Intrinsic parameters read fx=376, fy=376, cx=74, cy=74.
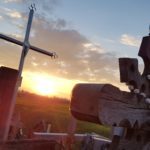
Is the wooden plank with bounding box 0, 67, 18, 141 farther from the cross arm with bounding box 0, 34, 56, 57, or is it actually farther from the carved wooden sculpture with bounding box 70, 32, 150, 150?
the cross arm with bounding box 0, 34, 56, 57

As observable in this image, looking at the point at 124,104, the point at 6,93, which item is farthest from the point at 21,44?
the point at 124,104

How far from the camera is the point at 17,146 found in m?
2.60

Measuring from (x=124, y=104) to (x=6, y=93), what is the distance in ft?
9.34

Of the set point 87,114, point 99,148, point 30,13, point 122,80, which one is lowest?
point 99,148

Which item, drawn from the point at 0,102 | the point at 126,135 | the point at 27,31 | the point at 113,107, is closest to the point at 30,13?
the point at 27,31

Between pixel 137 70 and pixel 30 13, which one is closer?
pixel 137 70

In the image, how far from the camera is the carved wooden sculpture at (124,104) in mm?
2064

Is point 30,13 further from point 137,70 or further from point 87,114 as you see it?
point 87,114

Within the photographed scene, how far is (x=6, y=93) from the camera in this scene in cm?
502

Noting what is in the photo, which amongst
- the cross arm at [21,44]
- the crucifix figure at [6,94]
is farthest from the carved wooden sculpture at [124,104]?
the cross arm at [21,44]

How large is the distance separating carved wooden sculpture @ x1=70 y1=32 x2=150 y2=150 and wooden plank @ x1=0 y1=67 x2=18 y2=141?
2.22m

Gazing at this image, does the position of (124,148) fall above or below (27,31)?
below

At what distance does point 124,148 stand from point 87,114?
37.4 inches

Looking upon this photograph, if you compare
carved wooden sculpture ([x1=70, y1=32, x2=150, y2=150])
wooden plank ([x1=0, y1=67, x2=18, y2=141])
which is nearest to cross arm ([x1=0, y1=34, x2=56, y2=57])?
wooden plank ([x1=0, y1=67, x2=18, y2=141])
